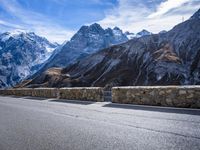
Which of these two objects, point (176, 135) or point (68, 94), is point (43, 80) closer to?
point (68, 94)

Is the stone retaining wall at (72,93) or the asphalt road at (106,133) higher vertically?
the stone retaining wall at (72,93)

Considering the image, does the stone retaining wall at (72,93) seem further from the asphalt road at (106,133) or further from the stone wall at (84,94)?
the asphalt road at (106,133)

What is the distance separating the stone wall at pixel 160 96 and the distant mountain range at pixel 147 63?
183ft

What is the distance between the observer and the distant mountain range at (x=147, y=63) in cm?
7238

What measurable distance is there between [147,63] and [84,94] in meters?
69.5

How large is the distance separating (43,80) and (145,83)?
48667 millimetres

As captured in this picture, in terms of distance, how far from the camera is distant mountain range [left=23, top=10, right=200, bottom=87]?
72.4 metres

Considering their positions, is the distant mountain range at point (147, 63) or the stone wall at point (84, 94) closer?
the stone wall at point (84, 94)

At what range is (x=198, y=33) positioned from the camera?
286ft

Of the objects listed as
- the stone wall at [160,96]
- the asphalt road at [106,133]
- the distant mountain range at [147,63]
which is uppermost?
the distant mountain range at [147,63]

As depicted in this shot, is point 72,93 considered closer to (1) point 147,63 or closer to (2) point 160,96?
(2) point 160,96

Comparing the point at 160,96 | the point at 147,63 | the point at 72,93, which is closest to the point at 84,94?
the point at 72,93

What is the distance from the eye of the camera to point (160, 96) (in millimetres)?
11680

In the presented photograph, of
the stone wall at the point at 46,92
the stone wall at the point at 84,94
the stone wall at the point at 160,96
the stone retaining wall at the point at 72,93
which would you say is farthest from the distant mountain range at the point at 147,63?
the stone wall at the point at 160,96
